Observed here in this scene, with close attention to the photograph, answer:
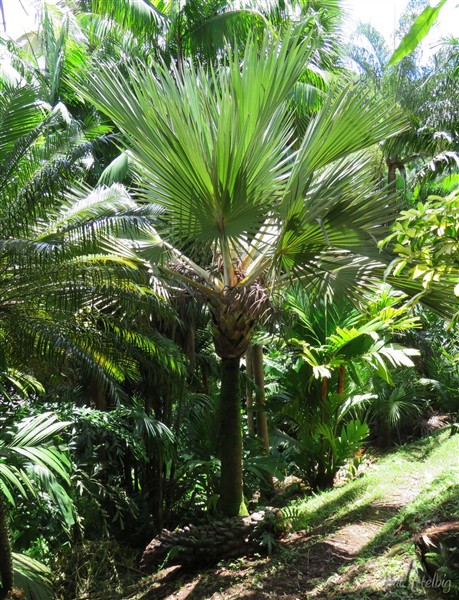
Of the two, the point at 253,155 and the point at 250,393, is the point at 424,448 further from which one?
the point at 253,155

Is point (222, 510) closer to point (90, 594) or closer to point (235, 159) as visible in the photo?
point (90, 594)

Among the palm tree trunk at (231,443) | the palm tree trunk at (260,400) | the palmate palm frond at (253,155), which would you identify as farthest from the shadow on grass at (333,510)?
the palmate palm frond at (253,155)

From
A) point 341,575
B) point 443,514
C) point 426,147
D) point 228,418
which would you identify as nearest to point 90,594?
point 228,418

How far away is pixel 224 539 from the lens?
617cm

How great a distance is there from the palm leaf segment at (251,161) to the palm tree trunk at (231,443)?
0.66 meters

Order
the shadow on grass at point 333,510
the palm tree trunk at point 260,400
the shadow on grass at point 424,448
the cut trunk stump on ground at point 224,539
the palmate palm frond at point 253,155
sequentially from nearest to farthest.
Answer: the palmate palm frond at point 253,155, the cut trunk stump on ground at point 224,539, the shadow on grass at point 333,510, the palm tree trunk at point 260,400, the shadow on grass at point 424,448

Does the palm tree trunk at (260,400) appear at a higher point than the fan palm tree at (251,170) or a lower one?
lower

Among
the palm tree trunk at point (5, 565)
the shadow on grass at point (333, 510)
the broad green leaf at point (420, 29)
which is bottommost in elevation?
the shadow on grass at point (333, 510)

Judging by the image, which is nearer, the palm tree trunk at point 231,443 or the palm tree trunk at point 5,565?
the palm tree trunk at point 5,565

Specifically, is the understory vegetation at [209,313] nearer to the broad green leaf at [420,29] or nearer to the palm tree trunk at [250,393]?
the palm tree trunk at [250,393]

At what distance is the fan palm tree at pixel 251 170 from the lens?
4961mm

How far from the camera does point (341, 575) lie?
5.04 metres

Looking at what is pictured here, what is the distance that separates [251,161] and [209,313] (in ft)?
8.57

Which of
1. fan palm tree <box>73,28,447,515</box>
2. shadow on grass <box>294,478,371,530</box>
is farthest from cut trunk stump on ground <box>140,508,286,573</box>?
fan palm tree <box>73,28,447,515</box>
